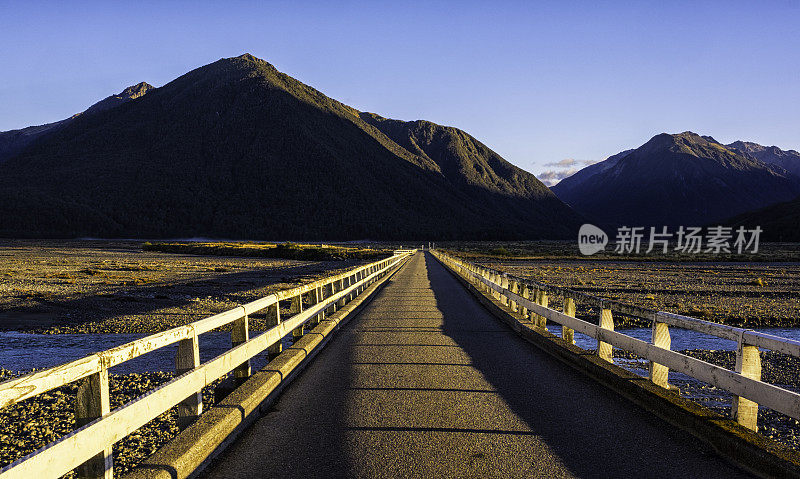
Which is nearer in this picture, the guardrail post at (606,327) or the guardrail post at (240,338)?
the guardrail post at (240,338)

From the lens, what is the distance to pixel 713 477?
419 centimetres

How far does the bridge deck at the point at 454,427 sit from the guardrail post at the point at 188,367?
19.6 inches

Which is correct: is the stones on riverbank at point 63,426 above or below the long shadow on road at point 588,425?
below

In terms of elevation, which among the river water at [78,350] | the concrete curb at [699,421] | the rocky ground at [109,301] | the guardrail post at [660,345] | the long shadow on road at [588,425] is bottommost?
the rocky ground at [109,301]

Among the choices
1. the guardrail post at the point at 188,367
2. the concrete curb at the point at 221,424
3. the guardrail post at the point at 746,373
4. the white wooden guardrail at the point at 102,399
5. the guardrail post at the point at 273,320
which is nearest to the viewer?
the white wooden guardrail at the point at 102,399

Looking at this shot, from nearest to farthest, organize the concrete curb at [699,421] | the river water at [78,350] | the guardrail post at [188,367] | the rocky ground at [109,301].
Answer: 1. the concrete curb at [699,421]
2. the guardrail post at [188,367]
3. the river water at [78,350]
4. the rocky ground at [109,301]

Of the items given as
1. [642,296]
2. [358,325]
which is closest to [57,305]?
[358,325]

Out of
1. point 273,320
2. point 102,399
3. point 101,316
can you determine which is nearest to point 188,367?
point 102,399

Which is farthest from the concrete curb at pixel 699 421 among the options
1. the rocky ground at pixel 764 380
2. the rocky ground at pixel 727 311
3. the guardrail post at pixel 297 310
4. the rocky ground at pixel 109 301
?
the rocky ground at pixel 109 301

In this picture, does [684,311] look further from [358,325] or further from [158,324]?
[158,324]

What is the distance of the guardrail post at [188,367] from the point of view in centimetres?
482

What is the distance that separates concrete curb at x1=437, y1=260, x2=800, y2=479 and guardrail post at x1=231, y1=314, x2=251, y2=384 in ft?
14.6

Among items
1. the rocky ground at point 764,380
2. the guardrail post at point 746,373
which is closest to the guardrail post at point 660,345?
the guardrail post at point 746,373

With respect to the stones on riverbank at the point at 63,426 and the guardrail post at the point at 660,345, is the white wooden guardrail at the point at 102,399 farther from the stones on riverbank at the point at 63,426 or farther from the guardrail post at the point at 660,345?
the guardrail post at the point at 660,345
